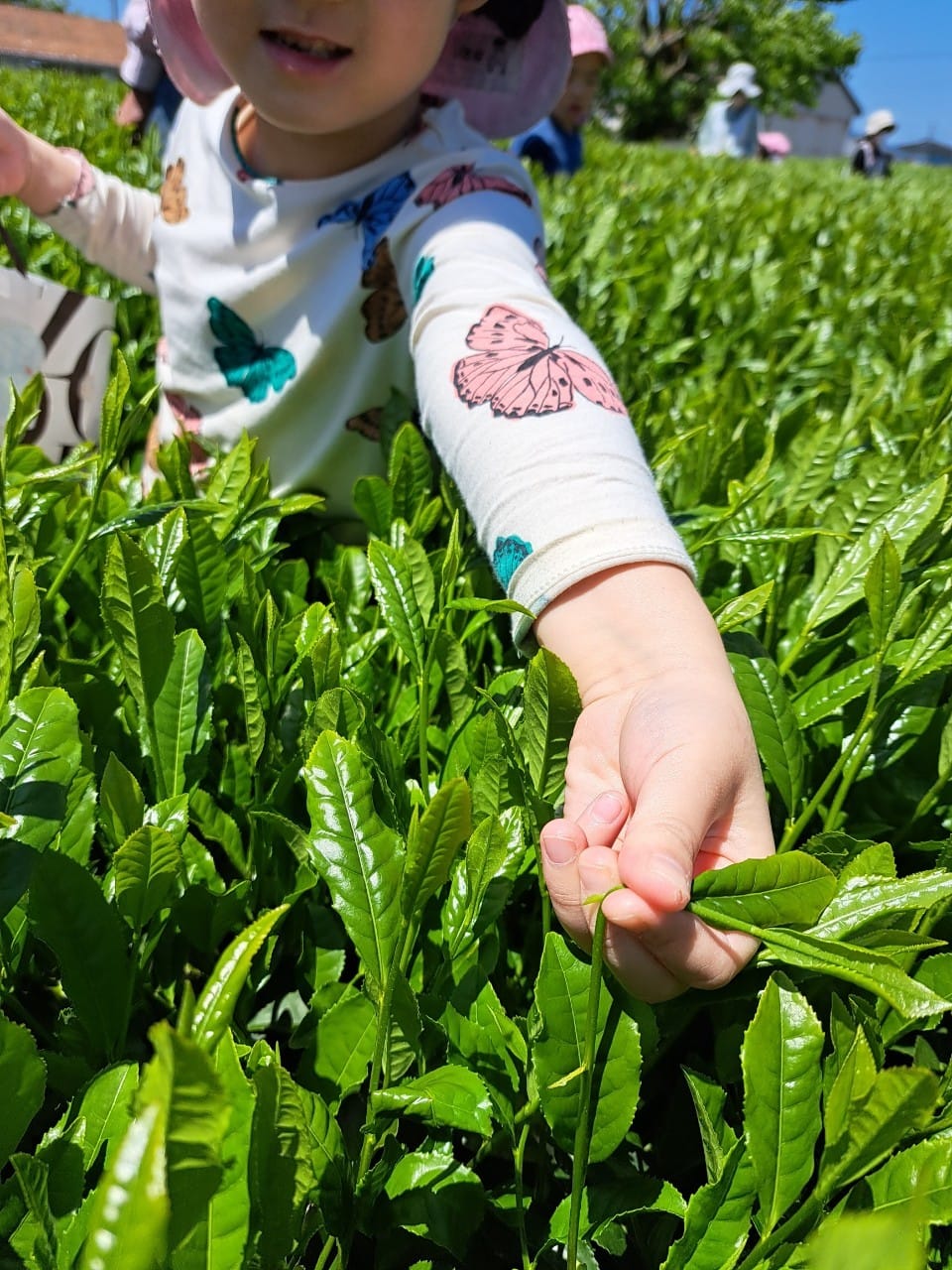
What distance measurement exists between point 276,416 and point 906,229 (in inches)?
155

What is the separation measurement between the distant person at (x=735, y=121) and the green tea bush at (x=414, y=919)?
1588 cm

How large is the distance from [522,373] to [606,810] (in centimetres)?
61

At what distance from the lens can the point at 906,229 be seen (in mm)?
4523

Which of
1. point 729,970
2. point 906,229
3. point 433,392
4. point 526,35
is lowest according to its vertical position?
point 906,229

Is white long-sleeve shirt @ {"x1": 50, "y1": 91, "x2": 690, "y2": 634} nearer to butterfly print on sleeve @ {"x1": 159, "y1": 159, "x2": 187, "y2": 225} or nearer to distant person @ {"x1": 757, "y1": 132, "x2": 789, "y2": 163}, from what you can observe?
butterfly print on sleeve @ {"x1": 159, "y1": 159, "x2": 187, "y2": 225}

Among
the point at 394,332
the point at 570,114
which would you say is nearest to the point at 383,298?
the point at 394,332

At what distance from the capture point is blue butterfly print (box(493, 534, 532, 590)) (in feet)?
3.26

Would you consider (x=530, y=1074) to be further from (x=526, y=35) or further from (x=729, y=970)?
(x=526, y=35)

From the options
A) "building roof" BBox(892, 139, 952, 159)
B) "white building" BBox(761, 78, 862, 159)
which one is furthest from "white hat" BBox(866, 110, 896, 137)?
"building roof" BBox(892, 139, 952, 159)

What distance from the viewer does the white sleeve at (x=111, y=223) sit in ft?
6.18

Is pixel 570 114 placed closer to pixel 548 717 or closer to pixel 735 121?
pixel 548 717

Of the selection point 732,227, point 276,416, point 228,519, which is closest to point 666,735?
point 228,519

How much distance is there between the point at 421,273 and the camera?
1387 mm

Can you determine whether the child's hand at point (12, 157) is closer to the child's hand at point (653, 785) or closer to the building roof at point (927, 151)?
the child's hand at point (653, 785)
